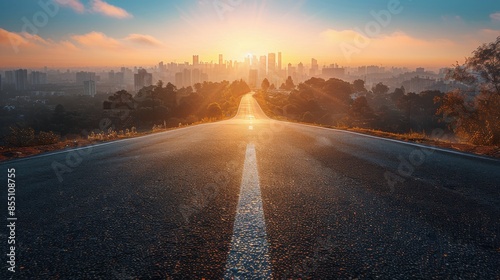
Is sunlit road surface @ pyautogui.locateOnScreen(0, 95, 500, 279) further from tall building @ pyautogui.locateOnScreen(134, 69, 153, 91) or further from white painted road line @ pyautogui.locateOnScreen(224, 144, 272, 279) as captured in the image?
tall building @ pyautogui.locateOnScreen(134, 69, 153, 91)

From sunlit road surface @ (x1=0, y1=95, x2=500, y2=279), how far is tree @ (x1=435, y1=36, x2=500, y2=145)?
20.4m

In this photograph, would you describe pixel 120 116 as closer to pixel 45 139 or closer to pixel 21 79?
pixel 45 139

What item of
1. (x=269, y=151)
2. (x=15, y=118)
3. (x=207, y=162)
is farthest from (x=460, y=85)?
(x=15, y=118)

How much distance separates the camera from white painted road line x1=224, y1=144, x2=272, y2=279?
1664 mm

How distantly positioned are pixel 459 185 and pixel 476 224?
5.08 ft

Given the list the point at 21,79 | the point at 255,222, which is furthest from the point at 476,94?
the point at 21,79

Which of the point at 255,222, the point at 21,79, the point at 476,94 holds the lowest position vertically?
the point at 255,222

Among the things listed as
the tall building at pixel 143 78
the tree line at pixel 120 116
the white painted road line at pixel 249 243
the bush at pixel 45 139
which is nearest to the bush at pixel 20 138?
the bush at pixel 45 139

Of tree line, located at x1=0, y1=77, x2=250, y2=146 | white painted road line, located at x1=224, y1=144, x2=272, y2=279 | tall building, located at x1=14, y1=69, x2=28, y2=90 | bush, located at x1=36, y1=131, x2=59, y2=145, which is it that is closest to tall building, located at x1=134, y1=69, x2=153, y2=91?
tall building, located at x1=14, y1=69, x2=28, y2=90

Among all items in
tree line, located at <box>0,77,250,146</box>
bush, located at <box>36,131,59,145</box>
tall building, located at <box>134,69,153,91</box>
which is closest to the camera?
bush, located at <box>36,131,59,145</box>

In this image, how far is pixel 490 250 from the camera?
1.99 meters

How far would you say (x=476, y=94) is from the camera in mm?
21422

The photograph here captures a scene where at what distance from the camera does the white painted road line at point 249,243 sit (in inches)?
65.5

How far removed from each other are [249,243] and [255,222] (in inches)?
14.9
